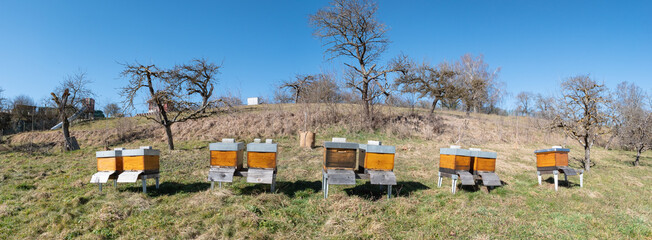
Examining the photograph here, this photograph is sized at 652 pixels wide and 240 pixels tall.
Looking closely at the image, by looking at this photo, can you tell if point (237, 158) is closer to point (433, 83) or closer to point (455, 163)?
point (455, 163)

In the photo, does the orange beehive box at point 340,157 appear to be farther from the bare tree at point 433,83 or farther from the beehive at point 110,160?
the bare tree at point 433,83

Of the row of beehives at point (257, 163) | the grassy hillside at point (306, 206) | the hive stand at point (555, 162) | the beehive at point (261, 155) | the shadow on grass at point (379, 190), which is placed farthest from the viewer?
the hive stand at point (555, 162)

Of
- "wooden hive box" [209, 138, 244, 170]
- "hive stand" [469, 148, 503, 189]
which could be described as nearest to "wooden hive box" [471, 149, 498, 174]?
"hive stand" [469, 148, 503, 189]

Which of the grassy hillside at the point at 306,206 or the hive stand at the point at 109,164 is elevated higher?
the hive stand at the point at 109,164

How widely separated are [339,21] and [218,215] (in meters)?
16.7

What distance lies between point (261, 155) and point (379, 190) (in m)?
2.94

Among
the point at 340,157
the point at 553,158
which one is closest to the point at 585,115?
the point at 553,158

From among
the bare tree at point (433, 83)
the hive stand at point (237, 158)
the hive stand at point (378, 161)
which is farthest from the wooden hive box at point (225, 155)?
the bare tree at point (433, 83)

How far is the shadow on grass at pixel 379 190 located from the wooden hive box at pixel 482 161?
132cm

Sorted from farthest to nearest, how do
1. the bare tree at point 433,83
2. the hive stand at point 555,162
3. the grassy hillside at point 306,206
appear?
the bare tree at point 433,83, the hive stand at point 555,162, the grassy hillside at point 306,206

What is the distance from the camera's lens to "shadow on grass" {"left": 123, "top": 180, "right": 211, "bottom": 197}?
6.78 metres

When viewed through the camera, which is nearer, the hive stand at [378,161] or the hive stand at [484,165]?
the hive stand at [378,161]

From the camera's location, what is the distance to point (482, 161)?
275 inches

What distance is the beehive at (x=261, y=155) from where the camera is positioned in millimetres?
6238
